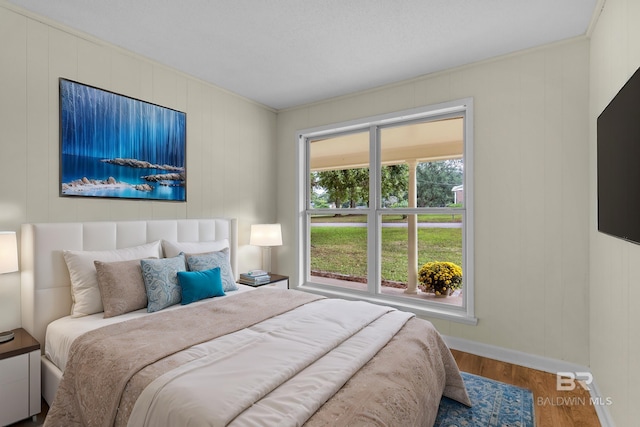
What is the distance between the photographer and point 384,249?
3797mm

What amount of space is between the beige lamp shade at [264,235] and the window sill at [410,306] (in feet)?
2.61

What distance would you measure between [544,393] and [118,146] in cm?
385

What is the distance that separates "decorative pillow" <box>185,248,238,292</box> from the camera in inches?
110

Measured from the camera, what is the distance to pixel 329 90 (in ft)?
12.1

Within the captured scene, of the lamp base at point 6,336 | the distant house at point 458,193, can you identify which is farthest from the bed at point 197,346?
the distant house at point 458,193

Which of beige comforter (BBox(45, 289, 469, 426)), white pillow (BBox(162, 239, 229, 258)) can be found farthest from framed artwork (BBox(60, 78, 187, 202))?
beige comforter (BBox(45, 289, 469, 426))

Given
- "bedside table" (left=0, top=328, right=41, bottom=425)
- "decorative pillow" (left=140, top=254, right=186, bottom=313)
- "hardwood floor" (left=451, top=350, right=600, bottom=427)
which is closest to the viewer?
"bedside table" (left=0, top=328, right=41, bottom=425)

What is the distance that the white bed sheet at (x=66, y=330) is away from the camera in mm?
1983

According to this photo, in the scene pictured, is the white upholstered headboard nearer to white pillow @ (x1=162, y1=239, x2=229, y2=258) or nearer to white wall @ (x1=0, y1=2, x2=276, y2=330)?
white wall @ (x1=0, y1=2, x2=276, y2=330)

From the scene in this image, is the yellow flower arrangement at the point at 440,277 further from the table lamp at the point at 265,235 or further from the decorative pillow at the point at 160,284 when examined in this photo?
the decorative pillow at the point at 160,284

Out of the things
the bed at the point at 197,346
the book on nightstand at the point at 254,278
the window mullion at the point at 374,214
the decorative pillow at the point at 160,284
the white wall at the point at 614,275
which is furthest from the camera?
the window mullion at the point at 374,214

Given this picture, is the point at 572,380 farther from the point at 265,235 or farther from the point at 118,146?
the point at 118,146

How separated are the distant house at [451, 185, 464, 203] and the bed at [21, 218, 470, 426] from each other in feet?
4.85

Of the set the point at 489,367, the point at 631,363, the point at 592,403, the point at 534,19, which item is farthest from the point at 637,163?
the point at 489,367
